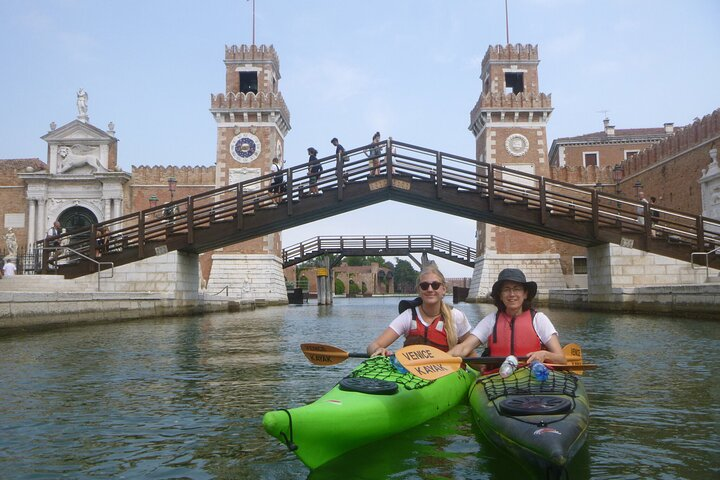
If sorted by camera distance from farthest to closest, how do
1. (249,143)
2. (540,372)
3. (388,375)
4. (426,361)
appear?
1. (249,143)
2. (426,361)
3. (388,375)
4. (540,372)

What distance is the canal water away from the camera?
4.01 metres

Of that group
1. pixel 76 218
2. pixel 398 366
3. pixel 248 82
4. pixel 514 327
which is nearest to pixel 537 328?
pixel 514 327

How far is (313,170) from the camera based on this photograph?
67.4 ft

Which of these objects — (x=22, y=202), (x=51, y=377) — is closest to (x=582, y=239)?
(x=51, y=377)

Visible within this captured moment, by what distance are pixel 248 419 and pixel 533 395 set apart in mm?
2480

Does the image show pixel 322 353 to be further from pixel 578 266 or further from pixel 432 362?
pixel 578 266

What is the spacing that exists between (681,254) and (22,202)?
109 feet

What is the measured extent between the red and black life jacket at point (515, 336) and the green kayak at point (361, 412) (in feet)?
1.50

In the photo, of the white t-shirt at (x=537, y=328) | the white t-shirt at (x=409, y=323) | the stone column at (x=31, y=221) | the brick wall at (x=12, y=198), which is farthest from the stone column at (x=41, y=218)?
the white t-shirt at (x=537, y=328)

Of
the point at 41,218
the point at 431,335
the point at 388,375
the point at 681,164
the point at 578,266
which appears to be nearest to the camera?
the point at 388,375

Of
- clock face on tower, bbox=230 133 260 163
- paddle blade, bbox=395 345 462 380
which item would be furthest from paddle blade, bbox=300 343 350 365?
clock face on tower, bbox=230 133 260 163

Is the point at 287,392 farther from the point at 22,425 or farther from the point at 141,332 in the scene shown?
the point at 141,332

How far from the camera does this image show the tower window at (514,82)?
37781mm

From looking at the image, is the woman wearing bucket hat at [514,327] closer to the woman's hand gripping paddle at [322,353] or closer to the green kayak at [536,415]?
the green kayak at [536,415]
